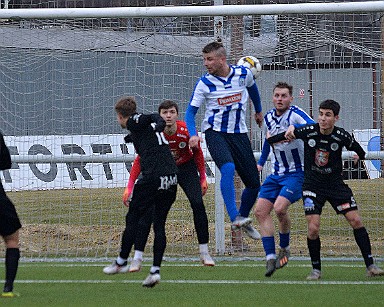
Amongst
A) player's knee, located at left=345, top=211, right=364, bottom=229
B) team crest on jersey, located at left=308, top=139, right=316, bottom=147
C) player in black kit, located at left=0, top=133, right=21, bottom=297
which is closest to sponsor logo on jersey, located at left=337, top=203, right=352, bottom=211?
player's knee, located at left=345, top=211, right=364, bottom=229

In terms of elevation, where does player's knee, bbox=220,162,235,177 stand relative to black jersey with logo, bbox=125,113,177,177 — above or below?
below

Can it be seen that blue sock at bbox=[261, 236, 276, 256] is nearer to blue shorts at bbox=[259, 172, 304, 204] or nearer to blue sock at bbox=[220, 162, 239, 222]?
blue shorts at bbox=[259, 172, 304, 204]

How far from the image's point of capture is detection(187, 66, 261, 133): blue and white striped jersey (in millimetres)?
9891

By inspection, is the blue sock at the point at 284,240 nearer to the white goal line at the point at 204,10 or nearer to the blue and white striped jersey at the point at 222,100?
the blue and white striped jersey at the point at 222,100

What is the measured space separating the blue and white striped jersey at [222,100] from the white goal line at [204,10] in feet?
8.58

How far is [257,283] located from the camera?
966 centimetres

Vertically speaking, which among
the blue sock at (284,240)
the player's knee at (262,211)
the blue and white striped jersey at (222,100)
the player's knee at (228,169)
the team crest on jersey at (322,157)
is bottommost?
the blue sock at (284,240)

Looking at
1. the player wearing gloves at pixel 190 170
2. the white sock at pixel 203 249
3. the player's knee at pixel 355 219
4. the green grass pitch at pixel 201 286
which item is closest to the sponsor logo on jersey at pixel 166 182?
the green grass pitch at pixel 201 286

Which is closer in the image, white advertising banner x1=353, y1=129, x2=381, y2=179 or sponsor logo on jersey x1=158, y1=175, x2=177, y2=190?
sponsor logo on jersey x1=158, y1=175, x2=177, y2=190

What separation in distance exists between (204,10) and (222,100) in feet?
9.59

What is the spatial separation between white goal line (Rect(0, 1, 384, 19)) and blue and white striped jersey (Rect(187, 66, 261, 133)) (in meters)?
2.61

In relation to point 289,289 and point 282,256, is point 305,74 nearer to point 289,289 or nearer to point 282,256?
point 282,256

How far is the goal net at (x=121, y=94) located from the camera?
1342 cm

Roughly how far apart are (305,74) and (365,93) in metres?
0.88
